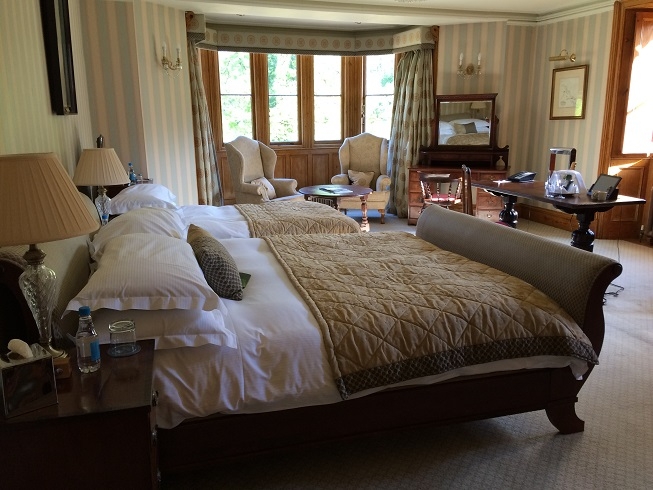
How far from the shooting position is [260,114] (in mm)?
7805

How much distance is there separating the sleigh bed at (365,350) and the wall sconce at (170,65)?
13.1 feet

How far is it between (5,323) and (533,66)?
690 cm

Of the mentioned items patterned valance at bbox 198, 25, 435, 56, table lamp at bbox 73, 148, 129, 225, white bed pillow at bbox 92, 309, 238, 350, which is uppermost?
patterned valance at bbox 198, 25, 435, 56

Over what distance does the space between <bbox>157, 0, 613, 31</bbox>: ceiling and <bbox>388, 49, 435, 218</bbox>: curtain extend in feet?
1.85

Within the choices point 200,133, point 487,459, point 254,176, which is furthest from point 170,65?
point 487,459

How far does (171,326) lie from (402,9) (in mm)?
5425

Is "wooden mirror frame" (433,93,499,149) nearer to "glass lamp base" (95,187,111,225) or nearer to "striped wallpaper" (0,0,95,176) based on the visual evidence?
"glass lamp base" (95,187,111,225)

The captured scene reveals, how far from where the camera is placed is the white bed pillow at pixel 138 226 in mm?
2387

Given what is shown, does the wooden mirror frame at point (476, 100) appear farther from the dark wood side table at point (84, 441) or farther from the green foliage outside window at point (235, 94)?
the dark wood side table at point (84, 441)

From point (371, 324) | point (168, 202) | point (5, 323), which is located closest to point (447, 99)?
point (168, 202)

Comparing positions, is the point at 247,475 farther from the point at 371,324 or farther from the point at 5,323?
the point at 5,323

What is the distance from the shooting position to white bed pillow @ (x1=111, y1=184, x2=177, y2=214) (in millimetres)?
3602

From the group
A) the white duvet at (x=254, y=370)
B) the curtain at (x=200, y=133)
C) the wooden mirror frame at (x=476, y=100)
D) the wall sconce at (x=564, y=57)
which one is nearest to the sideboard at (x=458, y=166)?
the wooden mirror frame at (x=476, y=100)

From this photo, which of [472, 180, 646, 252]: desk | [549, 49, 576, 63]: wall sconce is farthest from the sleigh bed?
[549, 49, 576, 63]: wall sconce
